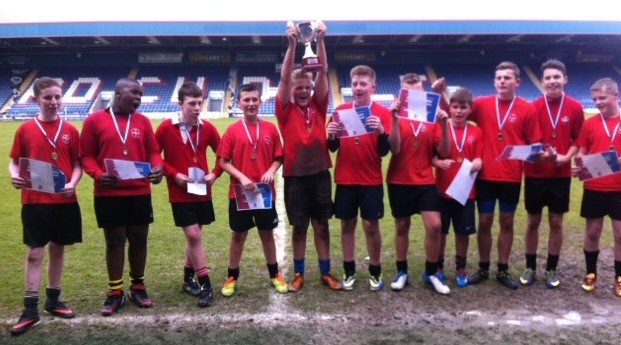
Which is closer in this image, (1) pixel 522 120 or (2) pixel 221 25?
(1) pixel 522 120

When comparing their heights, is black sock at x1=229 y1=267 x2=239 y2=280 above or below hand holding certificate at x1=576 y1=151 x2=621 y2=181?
below

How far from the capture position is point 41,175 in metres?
3.57

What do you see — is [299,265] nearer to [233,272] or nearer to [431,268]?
A: [233,272]

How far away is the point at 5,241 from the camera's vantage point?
5.86m

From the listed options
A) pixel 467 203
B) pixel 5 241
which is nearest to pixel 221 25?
pixel 5 241

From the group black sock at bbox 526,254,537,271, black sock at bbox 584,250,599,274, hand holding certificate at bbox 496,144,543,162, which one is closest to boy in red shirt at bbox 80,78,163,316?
hand holding certificate at bbox 496,144,543,162

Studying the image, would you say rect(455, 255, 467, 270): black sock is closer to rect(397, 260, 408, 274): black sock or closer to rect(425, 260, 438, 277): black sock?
rect(425, 260, 438, 277): black sock

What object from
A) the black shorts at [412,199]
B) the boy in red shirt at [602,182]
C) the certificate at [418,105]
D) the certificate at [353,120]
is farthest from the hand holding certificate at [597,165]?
the certificate at [353,120]

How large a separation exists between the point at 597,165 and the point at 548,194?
1.58 ft

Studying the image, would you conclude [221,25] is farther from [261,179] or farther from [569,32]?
[261,179]

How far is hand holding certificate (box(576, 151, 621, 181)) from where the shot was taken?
406 centimetres

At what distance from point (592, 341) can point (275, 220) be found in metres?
2.63

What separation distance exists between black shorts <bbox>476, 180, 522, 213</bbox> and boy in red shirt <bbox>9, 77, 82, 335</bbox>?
355 cm


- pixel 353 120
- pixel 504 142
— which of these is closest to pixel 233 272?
pixel 353 120
